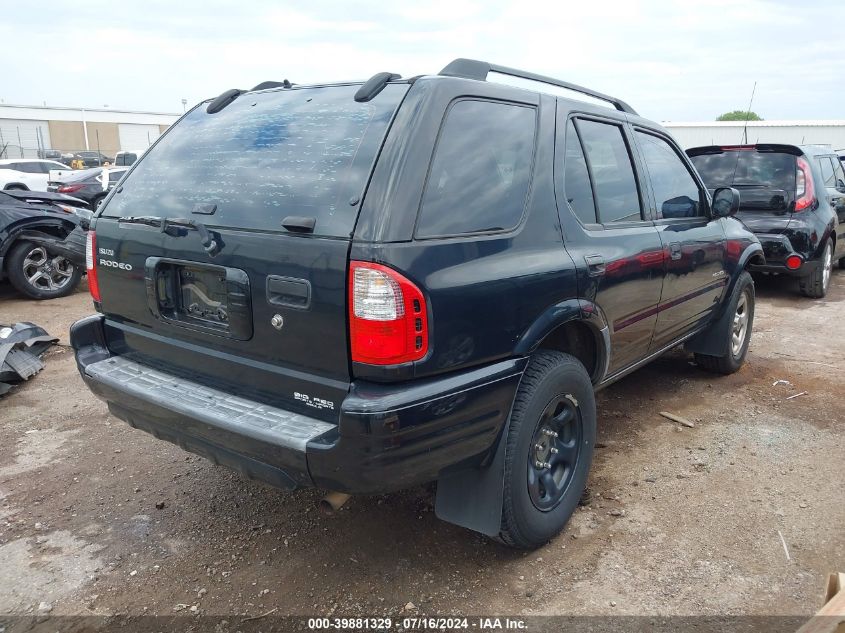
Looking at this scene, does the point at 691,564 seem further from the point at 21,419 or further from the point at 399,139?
the point at 21,419

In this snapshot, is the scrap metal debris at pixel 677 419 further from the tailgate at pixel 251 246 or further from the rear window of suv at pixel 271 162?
the rear window of suv at pixel 271 162

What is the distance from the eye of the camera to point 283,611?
8.20 feet

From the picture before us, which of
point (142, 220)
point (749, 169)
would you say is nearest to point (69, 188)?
point (749, 169)

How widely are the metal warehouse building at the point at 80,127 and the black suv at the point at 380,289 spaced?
55.7 metres

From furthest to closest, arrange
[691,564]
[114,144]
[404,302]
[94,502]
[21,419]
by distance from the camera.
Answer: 1. [114,144]
2. [21,419]
3. [94,502]
4. [691,564]
5. [404,302]

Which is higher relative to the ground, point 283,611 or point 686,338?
point 686,338

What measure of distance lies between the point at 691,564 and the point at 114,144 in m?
65.2

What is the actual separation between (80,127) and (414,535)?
63338 millimetres

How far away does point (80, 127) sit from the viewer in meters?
56.2

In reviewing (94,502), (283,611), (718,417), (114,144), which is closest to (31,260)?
(94,502)

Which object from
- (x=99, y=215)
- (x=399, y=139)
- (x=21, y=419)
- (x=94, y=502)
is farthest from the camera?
(x=21, y=419)

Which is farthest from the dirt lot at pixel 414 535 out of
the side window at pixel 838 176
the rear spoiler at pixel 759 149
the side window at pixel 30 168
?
the side window at pixel 30 168


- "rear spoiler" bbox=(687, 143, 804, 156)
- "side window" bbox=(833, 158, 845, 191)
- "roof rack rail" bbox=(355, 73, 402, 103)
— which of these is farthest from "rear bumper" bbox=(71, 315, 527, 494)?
"side window" bbox=(833, 158, 845, 191)

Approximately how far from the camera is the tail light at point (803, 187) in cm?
730
